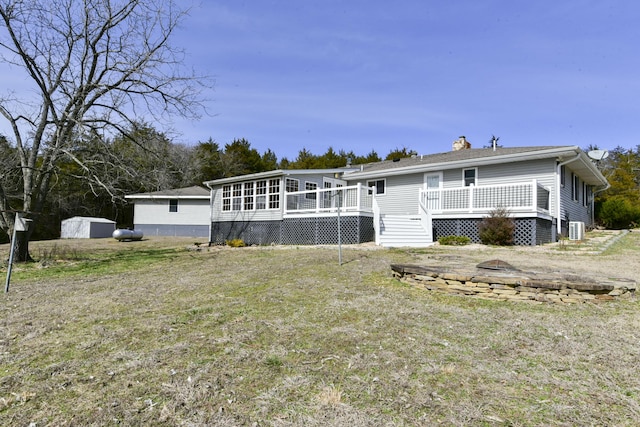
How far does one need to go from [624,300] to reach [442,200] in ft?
30.5

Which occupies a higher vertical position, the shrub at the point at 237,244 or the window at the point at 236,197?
the window at the point at 236,197

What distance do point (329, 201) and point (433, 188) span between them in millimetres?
4498

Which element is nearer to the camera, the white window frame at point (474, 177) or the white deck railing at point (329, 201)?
the white deck railing at point (329, 201)

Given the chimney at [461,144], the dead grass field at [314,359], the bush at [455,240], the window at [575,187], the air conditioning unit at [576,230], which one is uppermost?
the chimney at [461,144]

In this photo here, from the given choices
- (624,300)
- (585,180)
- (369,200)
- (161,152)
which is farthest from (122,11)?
(585,180)

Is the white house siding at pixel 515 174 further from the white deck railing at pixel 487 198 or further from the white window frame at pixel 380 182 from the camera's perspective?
the white window frame at pixel 380 182

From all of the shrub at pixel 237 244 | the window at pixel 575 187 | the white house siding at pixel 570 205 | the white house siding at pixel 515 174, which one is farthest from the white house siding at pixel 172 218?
the window at pixel 575 187

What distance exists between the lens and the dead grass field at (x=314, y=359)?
2393mm

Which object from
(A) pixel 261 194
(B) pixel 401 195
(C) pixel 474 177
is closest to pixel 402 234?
(B) pixel 401 195

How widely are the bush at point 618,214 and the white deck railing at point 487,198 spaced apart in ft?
35.3

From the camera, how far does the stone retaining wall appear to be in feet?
16.6

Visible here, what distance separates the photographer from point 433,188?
15.9 meters

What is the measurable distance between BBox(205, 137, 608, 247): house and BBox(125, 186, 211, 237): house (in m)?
6.43

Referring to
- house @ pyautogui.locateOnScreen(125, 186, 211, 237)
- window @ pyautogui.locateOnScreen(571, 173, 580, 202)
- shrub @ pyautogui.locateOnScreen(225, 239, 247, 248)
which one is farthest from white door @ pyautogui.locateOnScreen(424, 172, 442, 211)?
house @ pyautogui.locateOnScreen(125, 186, 211, 237)
